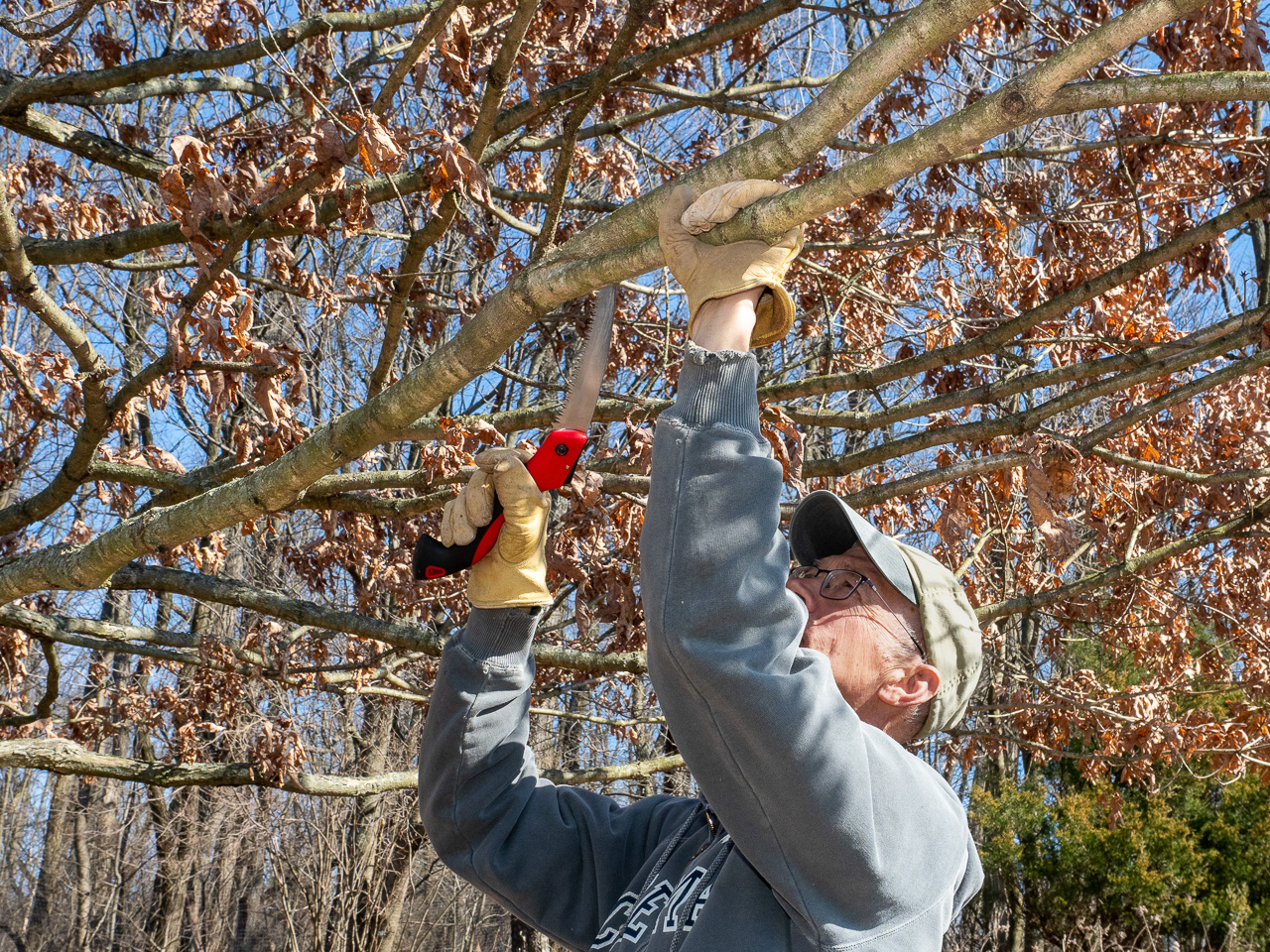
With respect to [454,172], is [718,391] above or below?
below

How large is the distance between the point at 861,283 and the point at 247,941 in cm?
1069

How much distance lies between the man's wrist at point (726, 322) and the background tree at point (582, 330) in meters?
0.15

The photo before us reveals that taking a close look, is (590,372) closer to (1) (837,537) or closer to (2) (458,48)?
(1) (837,537)

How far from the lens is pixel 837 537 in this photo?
84.8 inches

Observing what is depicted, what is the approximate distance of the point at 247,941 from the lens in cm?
1266

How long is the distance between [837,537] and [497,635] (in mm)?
715

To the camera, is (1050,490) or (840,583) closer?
(840,583)

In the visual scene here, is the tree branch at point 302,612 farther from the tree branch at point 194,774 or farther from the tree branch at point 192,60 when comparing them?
the tree branch at point 192,60

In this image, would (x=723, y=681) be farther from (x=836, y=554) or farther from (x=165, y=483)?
(x=165, y=483)

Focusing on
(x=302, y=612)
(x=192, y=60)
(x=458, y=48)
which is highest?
(x=192, y=60)

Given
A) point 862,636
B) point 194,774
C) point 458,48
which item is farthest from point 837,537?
point 194,774

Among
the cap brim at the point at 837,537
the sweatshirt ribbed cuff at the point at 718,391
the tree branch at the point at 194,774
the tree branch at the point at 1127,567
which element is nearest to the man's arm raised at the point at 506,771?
the cap brim at the point at 837,537

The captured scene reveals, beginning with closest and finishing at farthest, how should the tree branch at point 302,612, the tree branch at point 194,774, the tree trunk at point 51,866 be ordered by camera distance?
the tree branch at point 302,612
the tree branch at point 194,774
the tree trunk at point 51,866

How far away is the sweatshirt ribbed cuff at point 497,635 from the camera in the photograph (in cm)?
228
